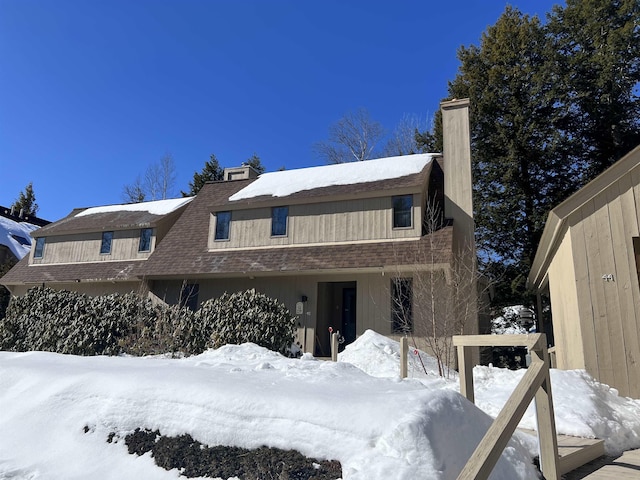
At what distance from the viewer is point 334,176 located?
15914 millimetres

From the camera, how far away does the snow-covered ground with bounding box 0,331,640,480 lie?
9.02 ft

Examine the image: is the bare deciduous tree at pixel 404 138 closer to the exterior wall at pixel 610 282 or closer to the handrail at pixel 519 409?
the exterior wall at pixel 610 282

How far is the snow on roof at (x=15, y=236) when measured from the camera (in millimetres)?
27734

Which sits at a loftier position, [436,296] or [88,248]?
[88,248]

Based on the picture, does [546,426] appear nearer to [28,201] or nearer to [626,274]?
[626,274]

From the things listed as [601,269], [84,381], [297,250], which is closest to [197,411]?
[84,381]

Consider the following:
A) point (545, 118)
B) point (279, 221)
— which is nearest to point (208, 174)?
point (279, 221)

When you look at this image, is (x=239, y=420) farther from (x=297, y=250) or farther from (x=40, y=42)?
(x=40, y=42)

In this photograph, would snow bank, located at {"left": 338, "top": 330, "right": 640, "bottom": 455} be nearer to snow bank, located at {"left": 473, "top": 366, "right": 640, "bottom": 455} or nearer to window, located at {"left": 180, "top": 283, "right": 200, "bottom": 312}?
snow bank, located at {"left": 473, "top": 366, "right": 640, "bottom": 455}

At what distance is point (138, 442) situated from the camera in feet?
11.5

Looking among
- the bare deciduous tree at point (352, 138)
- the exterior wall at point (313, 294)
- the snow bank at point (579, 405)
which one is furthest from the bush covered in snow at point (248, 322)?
Result: the bare deciduous tree at point (352, 138)

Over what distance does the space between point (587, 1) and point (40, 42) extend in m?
23.0

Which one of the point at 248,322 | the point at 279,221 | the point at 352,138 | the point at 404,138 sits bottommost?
the point at 248,322

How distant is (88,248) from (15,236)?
14.2 metres
